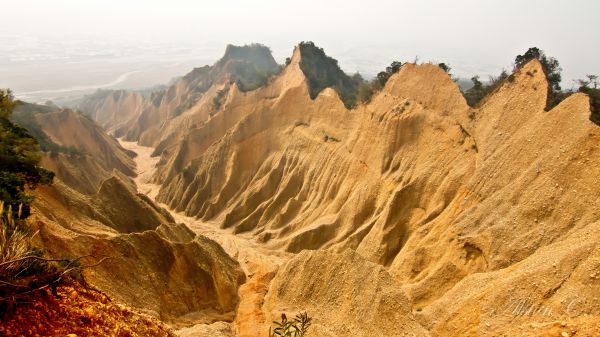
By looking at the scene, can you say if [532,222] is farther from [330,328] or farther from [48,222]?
[48,222]

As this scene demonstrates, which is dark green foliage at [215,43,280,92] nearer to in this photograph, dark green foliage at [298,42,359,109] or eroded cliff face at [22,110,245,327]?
dark green foliage at [298,42,359,109]

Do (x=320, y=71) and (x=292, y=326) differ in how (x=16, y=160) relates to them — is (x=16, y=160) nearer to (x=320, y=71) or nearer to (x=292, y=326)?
(x=292, y=326)

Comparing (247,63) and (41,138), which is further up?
(247,63)

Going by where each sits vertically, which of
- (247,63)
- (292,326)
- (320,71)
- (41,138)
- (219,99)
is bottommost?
(292,326)

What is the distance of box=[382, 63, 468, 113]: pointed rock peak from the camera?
2912cm

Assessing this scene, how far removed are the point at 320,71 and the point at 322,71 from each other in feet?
1.72

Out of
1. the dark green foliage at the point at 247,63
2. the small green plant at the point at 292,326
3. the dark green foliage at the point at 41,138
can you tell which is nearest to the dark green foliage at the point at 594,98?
the small green plant at the point at 292,326

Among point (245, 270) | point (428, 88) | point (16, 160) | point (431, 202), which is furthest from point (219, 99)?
point (16, 160)

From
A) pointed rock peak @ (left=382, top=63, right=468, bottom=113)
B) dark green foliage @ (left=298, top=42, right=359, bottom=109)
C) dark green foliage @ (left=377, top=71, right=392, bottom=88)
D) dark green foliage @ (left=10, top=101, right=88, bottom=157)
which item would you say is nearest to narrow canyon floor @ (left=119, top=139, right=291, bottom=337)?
dark green foliage @ (left=10, top=101, right=88, bottom=157)

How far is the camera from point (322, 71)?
60344mm

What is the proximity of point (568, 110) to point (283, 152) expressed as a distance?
2672 cm

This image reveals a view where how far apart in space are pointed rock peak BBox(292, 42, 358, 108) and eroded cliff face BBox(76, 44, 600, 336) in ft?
21.2

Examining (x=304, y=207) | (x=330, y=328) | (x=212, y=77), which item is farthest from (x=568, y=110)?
(x=212, y=77)

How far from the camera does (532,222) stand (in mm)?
19000
